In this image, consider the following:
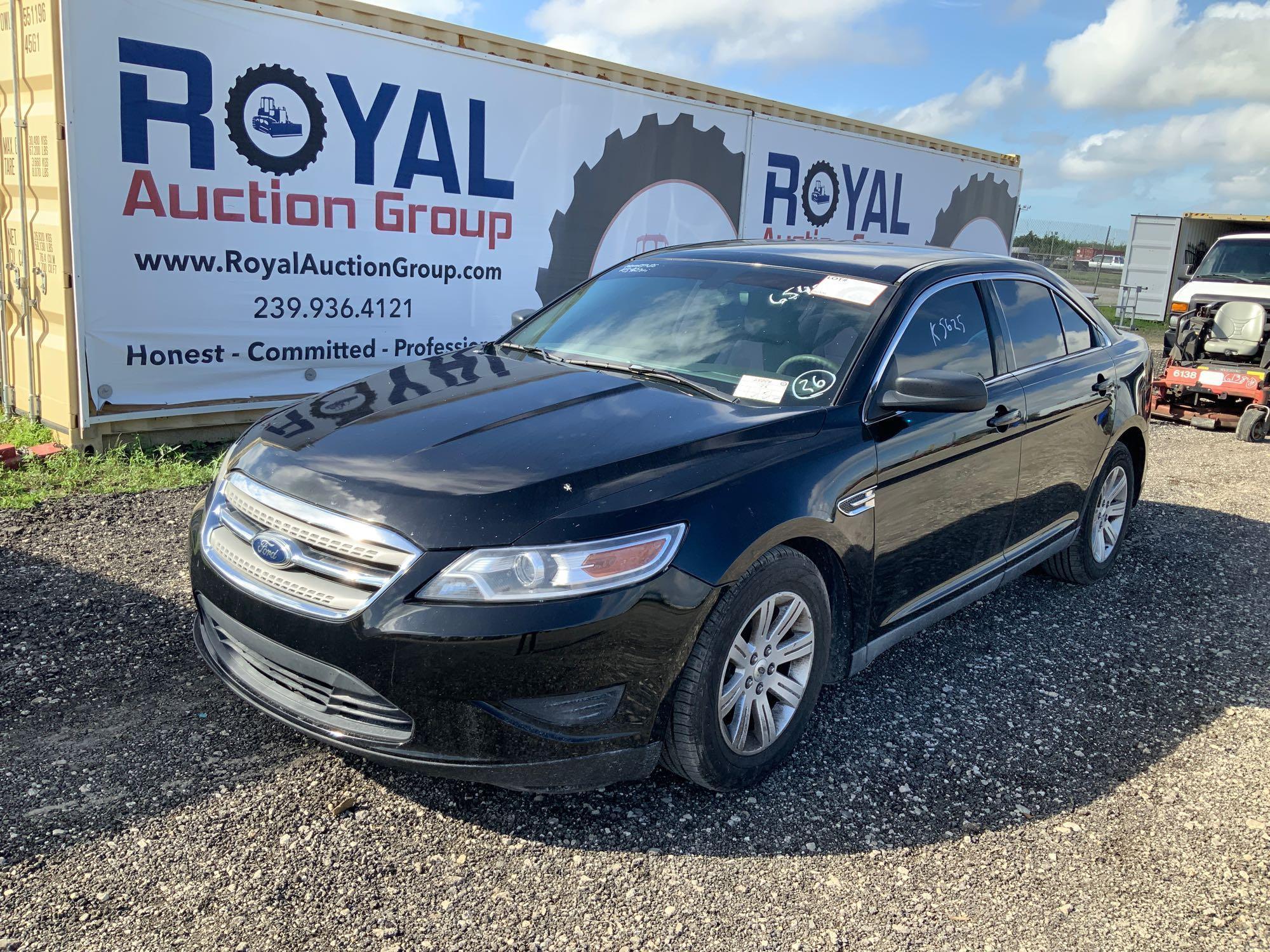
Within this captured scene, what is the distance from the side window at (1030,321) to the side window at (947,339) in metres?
0.24

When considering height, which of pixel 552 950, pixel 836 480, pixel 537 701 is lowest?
pixel 552 950

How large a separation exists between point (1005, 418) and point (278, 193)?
526cm

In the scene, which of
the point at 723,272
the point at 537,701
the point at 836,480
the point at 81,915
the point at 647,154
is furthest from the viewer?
the point at 647,154

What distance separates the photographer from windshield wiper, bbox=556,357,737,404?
141 inches

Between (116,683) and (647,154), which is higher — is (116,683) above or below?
below

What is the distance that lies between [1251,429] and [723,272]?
28.0ft

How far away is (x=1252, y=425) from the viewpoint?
33.7 feet

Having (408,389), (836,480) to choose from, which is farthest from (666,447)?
(408,389)

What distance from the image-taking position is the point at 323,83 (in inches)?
279

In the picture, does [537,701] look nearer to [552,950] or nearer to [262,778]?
[552,950]

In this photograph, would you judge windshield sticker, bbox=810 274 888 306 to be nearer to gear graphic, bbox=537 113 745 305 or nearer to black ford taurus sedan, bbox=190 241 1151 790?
black ford taurus sedan, bbox=190 241 1151 790

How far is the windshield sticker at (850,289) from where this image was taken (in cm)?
387

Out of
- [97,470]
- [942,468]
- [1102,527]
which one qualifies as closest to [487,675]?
[942,468]

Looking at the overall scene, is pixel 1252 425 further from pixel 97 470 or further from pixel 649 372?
pixel 97 470
